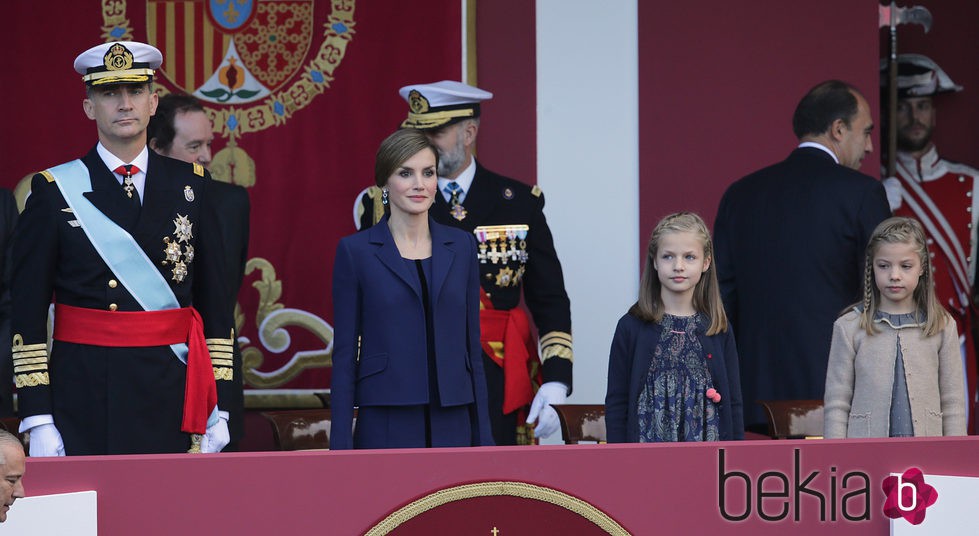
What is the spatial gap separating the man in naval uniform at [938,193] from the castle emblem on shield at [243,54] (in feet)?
8.89

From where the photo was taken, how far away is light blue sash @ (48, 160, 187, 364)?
372cm

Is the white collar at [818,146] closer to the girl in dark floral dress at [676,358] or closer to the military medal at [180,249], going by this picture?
the girl in dark floral dress at [676,358]

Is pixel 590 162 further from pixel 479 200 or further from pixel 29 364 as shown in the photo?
pixel 29 364

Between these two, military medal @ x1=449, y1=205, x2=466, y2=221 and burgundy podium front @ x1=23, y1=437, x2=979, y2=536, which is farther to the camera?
military medal @ x1=449, y1=205, x2=466, y2=221

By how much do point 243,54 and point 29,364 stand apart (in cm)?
265

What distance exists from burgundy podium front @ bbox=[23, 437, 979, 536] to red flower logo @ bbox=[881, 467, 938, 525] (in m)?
0.02

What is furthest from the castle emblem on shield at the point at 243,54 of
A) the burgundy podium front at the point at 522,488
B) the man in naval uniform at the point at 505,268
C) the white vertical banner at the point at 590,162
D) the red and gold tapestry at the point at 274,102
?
the burgundy podium front at the point at 522,488

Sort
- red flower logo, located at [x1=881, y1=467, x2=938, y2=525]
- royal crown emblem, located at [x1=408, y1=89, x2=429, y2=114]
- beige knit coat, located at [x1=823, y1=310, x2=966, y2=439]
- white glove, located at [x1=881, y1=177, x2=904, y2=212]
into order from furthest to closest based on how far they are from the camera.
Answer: white glove, located at [x1=881, y1=177, x2=904, y2=212]
royal crown emblem, located at [x1=408, y1=89, x2=429, y2=114]
beige knit coat, located at [x1=823, y1=310, x2=966, y2=439]
red flower logo, located at [x1=881, y1=467, x2=938, y2=525]

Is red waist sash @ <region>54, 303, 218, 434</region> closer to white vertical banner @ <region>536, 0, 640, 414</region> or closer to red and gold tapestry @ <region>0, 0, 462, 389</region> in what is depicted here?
red and gold tapestry @ <region>0, 0, 462, 389</region>

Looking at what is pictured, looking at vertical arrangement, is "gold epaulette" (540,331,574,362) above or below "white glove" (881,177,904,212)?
below

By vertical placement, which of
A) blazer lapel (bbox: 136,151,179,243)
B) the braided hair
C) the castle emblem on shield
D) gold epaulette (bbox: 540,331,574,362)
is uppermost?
the castle emblem on shield

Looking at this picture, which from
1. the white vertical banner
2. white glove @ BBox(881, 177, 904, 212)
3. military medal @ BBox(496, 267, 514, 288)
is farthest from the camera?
white glove @ BBox(881, 177, 904, 212)

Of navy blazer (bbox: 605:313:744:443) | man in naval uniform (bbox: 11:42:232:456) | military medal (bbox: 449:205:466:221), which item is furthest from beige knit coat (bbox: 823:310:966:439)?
man in naval uniform (bbox: 11:42:232:456)

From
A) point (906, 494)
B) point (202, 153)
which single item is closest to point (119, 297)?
point (202, 153)
